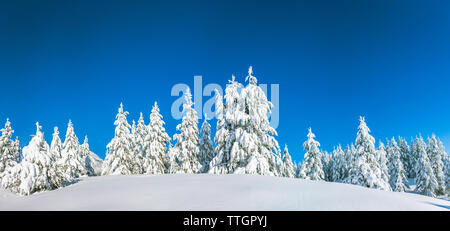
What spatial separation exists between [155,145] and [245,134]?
59.8ft

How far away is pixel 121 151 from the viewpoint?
31.0 m

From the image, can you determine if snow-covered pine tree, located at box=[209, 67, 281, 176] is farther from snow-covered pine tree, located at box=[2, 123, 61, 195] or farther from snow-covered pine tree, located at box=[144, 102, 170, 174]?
snow-covered pine tree, located at box=[144, 102, 170, 174]

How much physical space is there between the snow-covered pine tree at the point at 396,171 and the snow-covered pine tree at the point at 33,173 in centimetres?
5474

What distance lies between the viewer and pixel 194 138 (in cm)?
3183

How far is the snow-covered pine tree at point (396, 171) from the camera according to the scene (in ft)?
152

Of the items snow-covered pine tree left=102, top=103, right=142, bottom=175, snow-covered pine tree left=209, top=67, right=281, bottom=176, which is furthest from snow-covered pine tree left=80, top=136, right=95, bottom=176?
snow-covered pine tree left=209, top=67, right=281, bottom=176

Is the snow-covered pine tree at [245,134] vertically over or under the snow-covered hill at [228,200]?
over

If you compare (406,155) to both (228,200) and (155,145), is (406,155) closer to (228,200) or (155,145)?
(155,145)

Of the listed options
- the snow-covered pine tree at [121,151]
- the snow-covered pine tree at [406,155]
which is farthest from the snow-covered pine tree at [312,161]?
the snow-covered pine tree at [406,155]

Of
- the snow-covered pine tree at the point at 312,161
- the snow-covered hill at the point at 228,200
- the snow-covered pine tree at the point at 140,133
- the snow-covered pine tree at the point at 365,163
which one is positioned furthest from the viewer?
the snow-covered pine tree at the point at 140,133

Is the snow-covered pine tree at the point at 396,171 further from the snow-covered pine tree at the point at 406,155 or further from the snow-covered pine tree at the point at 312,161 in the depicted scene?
the snow-covered pine tree at the point at 312,161

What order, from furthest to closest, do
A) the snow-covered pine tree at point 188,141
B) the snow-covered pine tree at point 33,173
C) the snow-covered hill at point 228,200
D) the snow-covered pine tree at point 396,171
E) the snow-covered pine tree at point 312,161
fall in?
the snow-covered pine tree at point 396,171 < the snow-covered pine tree at point 312,161 < the snow-covered pine tree at point 188,141 < the snow-covered pine tree at point 33,173 < the snow-covered hill at point 228,200

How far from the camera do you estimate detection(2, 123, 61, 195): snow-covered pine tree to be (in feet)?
31.6
